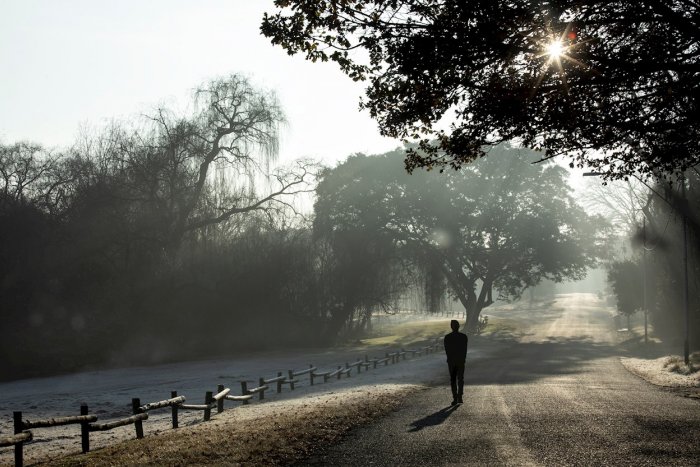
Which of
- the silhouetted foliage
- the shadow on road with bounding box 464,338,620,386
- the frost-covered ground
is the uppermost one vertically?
the silhouetted foliage

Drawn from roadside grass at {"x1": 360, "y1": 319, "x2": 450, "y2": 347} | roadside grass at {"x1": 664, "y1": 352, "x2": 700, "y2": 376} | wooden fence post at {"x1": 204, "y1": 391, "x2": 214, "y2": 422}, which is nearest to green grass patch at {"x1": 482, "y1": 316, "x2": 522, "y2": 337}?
roadside grass at {"x1": 360, "y1": 319, "x2": 450, "y2": 347}

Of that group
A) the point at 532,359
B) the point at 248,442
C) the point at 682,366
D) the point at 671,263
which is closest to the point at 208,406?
the point at 248,442

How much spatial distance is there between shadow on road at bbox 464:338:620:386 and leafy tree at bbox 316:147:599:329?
23.3 feet

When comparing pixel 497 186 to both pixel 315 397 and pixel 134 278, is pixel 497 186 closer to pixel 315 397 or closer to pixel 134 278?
pixel 134 278

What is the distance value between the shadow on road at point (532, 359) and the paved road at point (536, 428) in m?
2.44

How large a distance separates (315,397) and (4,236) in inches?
896

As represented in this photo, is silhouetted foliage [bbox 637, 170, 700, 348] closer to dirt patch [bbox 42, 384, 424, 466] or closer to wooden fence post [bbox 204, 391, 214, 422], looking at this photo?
wooden fence post [bbox 204, 391, 214, 422]

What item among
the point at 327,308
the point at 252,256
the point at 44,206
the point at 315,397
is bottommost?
the point at 315,397

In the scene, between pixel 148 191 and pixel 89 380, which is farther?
pixel 148 191

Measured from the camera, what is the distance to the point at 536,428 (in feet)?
44.2

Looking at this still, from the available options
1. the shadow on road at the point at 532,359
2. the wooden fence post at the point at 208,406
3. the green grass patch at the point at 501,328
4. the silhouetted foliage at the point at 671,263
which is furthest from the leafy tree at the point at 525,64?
the green grass patch at the point at 501,328

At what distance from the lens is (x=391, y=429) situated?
13758mm

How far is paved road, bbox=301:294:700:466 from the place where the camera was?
10.6 metres

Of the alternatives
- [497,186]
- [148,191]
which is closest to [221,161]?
[148,191]
